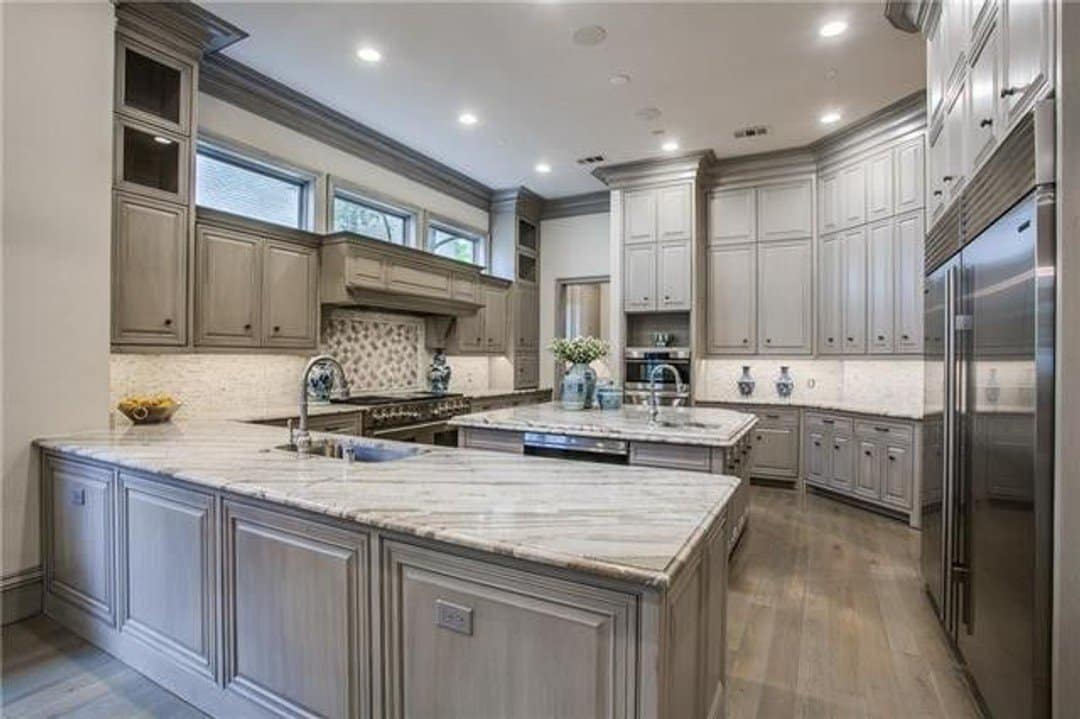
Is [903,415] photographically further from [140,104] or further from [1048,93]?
[140,104]

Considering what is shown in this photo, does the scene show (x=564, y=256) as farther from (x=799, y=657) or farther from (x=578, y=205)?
(x=799, y=657)

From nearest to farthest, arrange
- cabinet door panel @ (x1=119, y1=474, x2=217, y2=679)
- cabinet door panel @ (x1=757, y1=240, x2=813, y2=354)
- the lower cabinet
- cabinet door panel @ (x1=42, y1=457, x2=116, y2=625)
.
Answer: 1. the lower cabinet
2. cabinet door panel @ (x1=119, y1=474, x2=217, y2=679)
3. cabinet door panel @ (x1=42, y1=457, x2=116, y2=625)
4. cabinet door panel @ (x1=757, y1=240, x2=813, y2=354)

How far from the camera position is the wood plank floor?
2.05 m

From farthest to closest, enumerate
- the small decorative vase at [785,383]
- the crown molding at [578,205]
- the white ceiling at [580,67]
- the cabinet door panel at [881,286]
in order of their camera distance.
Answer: the crown molding at [578,205] < the small decorative vase at [785,383] < the cabinet door panel at [881,286] < the white ceiling at [580,67]

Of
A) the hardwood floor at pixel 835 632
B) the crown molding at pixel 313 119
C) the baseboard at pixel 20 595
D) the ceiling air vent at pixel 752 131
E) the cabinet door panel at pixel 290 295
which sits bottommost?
the hardwood floor at pixel 835 632

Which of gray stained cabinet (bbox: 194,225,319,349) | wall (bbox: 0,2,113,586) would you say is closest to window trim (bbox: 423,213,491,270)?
gray stained cabinet (bbox: 194,225,319,349)

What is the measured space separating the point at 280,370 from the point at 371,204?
6.45ft

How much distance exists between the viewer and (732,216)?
6059 millimetres

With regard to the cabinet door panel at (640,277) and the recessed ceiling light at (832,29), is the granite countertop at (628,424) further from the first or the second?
the recessed ceiling light at (832,29)

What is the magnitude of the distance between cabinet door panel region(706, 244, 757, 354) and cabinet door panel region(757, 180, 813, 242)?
27 centimetres

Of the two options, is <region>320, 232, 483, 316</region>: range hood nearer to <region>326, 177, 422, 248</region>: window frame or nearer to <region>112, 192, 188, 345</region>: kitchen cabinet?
<region>326, 177, 422, 248</region>: window frame

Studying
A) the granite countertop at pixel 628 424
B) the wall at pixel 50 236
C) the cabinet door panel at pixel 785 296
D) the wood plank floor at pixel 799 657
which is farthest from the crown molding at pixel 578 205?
the wall at pixel 50 236

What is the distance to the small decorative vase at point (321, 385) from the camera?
4.74 m

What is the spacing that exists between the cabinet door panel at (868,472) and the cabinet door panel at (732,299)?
162 centimetres
